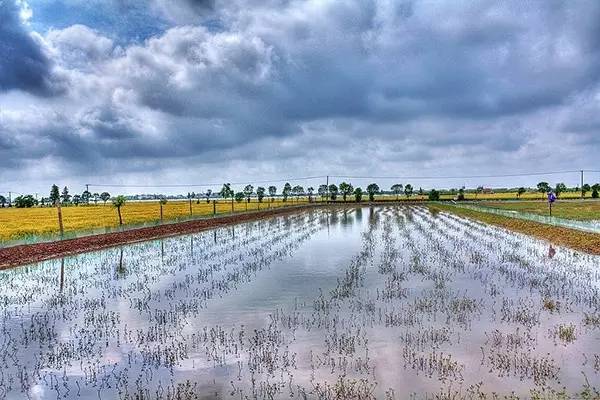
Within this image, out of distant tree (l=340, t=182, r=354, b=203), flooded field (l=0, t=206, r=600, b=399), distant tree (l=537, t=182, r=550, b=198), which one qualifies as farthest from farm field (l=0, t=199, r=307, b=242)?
distant tree (l=537, t=182, r=550, b=198)

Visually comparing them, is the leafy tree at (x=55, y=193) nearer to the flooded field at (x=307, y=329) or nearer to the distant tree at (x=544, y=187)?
the flooded field at (x=307, y=329)

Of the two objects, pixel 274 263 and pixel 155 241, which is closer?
pixel 274 263

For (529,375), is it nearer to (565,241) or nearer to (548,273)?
(548,273)

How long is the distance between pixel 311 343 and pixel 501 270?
39.8ft

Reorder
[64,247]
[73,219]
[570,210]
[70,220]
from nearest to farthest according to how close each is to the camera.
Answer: [64,247] → [70,220] → [570,210] → [73,219]

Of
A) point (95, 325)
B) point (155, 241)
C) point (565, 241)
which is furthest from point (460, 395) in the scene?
point (155, 241)

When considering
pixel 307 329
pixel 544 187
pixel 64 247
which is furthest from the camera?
pixel 544 187

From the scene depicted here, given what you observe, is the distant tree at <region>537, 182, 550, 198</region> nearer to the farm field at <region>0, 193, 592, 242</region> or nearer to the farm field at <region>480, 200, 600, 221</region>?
the farm field at <region>480, 200, 600, 221</region>

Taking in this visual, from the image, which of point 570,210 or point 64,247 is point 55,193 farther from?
point 570,210

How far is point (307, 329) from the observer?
1144 centimetres

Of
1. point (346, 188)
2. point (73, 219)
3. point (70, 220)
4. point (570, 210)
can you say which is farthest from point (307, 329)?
point (346, 188)

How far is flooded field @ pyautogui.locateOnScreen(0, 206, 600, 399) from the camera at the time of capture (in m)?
8.23

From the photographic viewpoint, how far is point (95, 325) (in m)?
12.5

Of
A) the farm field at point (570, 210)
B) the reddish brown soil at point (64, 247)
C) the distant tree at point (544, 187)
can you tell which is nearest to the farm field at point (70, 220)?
the reddish brown soil at point (64, 247)
